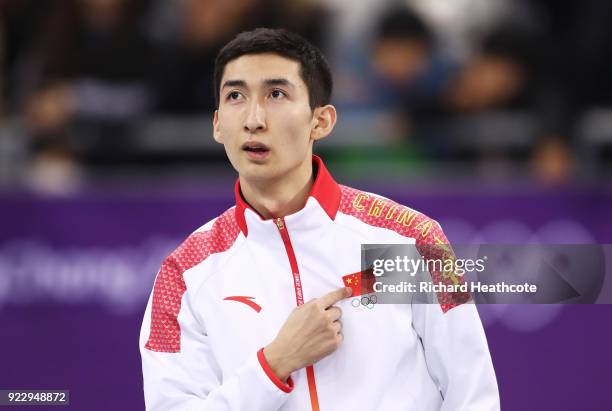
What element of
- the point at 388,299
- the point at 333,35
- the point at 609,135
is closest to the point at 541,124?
the point at 609,135

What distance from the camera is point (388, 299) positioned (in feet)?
10.8

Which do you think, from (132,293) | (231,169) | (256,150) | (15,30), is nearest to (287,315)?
(256,150)

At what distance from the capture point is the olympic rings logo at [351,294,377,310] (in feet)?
10.8

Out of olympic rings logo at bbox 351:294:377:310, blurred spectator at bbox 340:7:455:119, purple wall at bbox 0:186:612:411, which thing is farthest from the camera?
blurred spectator at bbox 340:7:455:119

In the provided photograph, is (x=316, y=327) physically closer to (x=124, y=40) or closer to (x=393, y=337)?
(x=393, y=337)

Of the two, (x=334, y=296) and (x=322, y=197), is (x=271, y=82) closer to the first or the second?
(x=322, y=197)

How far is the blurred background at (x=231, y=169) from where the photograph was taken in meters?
5.64

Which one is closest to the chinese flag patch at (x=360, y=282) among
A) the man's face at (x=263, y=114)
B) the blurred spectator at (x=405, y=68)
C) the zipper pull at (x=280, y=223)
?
the zipper pull at (x=280, y=223)

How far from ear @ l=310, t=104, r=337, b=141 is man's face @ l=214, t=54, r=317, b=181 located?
0.10 metres

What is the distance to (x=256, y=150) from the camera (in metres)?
3.35

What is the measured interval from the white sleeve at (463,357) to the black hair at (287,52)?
79 centimetres

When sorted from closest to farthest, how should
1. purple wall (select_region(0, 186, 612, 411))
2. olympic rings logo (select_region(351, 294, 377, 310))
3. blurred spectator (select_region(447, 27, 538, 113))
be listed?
olympic rings logo (select_region(351, 294, 377, 310)) → purple wall (select_region(0, 186, 612, 411)) → blurred spectator (select_region(447, 27, 538, 113))

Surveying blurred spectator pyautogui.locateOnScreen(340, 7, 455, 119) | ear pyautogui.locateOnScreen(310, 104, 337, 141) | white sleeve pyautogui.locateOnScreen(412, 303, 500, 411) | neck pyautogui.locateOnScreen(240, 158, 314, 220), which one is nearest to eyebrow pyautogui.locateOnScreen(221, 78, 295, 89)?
ear pyautogui.locateOnScreen(310, 104, 337, 141)

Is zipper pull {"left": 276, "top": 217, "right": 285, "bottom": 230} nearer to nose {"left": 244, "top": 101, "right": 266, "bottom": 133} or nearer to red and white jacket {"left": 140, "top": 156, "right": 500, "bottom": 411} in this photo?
red and white jacket {"left": 140, "top": 156, "right": 500, "bottom": 411}
